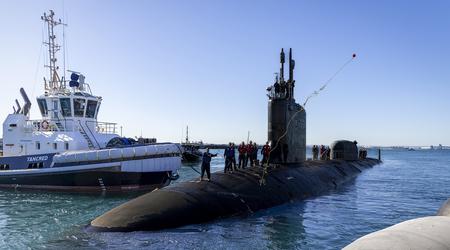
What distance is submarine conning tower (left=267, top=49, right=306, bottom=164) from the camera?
1998 cm

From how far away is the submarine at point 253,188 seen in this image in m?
11.9

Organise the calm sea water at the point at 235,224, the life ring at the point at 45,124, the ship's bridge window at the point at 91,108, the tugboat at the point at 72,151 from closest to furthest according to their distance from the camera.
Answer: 1. the calm sea water at the point at 235,224
2. the tugboat at the point at 72,151
3. the life ring at the point at 45,124
4. the ship's bridge window at the point at 91,108

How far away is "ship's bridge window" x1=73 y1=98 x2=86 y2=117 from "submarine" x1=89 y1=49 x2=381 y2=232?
1385 cm

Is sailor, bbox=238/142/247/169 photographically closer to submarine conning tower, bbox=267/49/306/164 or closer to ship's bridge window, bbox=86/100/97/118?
submarine conning tower, bbox=267/49/306/164

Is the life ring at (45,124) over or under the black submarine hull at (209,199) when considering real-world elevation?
over

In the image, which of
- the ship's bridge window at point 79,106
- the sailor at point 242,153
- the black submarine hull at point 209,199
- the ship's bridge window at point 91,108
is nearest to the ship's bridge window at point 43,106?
the ship's bridge window at point 79,106

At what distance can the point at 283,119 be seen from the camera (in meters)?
20.0

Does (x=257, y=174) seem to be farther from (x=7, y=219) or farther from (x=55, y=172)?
(x=55, y=172)

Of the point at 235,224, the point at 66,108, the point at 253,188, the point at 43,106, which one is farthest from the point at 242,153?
the point at 43,106

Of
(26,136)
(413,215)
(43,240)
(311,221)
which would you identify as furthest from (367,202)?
(26,136)

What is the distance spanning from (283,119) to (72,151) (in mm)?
12960

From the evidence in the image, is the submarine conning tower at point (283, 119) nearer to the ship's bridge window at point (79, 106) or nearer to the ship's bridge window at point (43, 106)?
the ship's bridge window at point (79, 106)

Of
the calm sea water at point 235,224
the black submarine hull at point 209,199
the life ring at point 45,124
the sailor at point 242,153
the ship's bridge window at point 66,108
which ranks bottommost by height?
the calm sea water at point 235,224

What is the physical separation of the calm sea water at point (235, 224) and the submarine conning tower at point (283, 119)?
2.77 m
